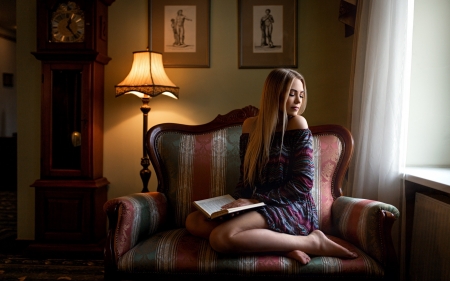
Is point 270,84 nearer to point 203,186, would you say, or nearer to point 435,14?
point 203,186

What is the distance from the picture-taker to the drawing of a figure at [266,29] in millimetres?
2725

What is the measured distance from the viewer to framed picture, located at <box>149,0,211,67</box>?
2748 mm

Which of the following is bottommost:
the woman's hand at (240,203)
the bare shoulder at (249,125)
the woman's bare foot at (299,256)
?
the woman's bare foot at (299,256)

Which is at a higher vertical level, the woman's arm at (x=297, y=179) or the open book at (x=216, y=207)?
the woman's arm at (x=297, y=179)

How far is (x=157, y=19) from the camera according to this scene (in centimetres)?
277

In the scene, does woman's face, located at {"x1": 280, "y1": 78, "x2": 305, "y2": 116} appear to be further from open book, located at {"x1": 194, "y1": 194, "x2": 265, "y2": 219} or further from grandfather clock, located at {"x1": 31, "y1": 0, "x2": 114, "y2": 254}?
grandfather clock, located at {"x1": 31, "y1": 0, "x2": 114, "y2": 254}

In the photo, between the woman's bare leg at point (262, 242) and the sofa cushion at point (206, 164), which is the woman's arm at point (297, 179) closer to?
the woman's bare leg at point (262, 242)

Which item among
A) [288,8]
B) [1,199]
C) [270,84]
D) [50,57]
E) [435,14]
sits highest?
[288,8]

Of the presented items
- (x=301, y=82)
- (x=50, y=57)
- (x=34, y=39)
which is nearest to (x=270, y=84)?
(x=301, y=82)

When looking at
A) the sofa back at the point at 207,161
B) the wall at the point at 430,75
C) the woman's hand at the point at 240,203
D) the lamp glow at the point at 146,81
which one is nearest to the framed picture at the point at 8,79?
the lamp glow at the point at 146,81

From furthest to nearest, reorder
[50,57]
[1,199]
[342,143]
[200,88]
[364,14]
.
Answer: [1,199], [200,88], [50,57], [364,14], [342,143]

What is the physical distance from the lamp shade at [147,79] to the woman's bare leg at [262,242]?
1.11 m

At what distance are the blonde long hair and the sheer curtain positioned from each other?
0.46 metres

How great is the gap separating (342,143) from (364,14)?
73 centimetres
